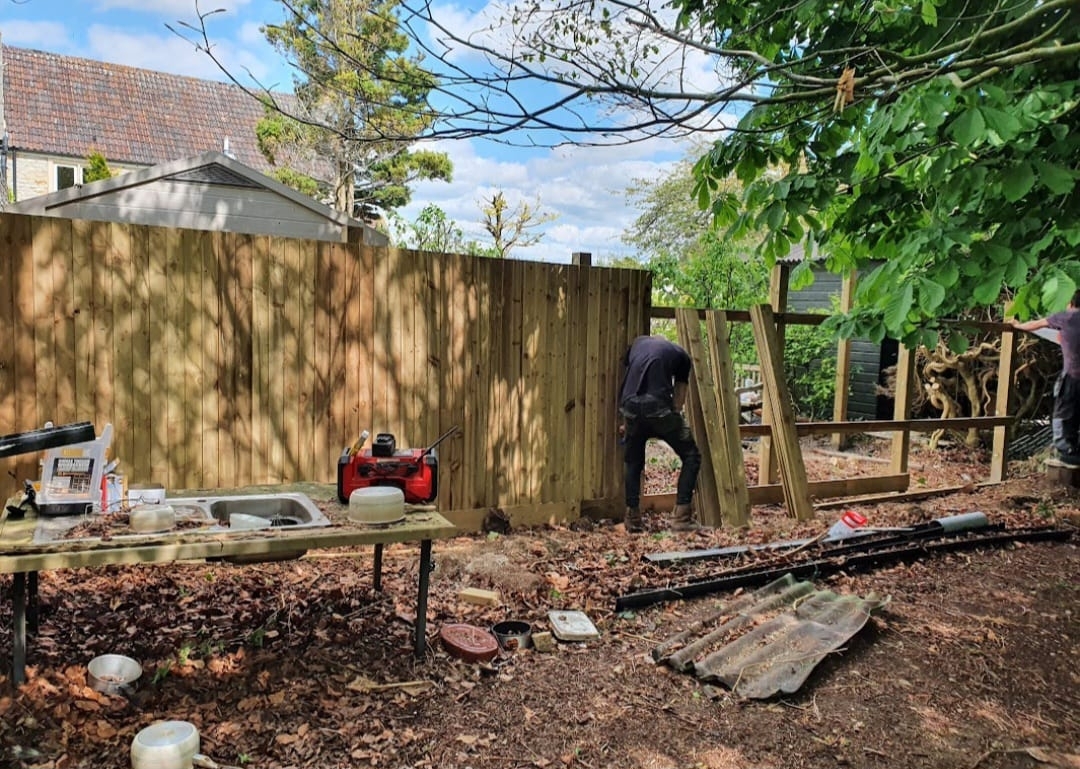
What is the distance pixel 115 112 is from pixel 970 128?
27.1 m

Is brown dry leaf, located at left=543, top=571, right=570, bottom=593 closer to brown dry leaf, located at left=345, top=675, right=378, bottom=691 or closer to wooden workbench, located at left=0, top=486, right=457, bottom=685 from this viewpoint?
wooden workbench, located at left=0, top=486, right=457, bottom=685

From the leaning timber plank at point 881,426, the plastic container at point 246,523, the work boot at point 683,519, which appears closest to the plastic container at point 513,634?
the plastic container at point 246,523

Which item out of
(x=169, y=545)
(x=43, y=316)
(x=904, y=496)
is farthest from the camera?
(x=904, y=496)

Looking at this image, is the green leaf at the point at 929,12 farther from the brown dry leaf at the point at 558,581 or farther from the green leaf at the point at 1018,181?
the brown dry leaf at the point at 558,581

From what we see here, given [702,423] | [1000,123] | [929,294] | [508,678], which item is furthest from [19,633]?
[702,423]

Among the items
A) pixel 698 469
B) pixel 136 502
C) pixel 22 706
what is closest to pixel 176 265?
pixel 136 502

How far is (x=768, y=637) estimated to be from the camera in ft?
11.8

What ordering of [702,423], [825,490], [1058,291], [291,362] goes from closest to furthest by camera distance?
[1058,291]
[291,362]
[702,423]
[825,490]

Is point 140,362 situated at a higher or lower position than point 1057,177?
lower

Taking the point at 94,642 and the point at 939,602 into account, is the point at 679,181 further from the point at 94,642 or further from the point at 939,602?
the point at 94,642

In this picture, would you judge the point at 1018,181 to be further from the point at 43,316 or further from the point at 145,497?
the point at 43,316

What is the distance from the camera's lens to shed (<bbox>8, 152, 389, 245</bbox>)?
8.74 metres

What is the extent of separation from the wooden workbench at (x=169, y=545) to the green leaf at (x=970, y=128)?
2.61 metres

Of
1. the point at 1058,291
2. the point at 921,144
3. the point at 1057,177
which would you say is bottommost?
the point at 1058,291
